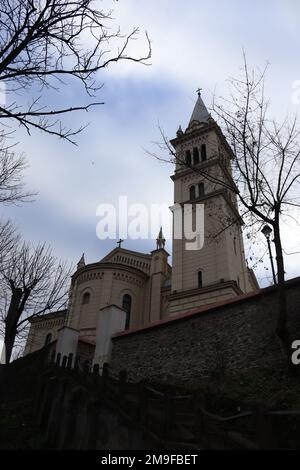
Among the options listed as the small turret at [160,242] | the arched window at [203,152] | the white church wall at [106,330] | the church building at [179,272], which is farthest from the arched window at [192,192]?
the white church wall at [106,330]

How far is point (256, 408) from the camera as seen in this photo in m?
4.68

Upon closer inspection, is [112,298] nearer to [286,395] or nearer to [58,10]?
[286,395]

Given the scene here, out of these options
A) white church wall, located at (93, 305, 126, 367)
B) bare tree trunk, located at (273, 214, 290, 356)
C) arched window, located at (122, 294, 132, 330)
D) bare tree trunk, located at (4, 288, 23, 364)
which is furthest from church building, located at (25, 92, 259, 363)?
bare tree trunk, located at (273, 214, 290, 356)

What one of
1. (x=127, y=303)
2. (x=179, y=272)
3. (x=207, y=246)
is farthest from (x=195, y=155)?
(x=127, y=303)

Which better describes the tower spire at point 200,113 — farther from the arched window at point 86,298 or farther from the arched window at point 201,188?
the arched window at point 86,298

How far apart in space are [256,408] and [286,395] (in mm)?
4541

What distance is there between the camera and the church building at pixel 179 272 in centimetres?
2384

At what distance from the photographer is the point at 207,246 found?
2572 centimetres

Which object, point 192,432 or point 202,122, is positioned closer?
point 192,432

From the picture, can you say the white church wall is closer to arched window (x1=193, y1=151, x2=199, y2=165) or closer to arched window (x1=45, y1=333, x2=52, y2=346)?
arched window (x1=45, y1=333, x2=52, y2=346)

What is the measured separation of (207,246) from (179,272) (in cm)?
264

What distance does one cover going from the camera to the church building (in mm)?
23844

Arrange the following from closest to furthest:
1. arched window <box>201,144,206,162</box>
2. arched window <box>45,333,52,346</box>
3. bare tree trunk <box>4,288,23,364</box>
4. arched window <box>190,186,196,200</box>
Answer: bare tree trunk <box>4,288,23,364</box> → arched window <box>190,186,196,200</box> → arched window <box>201,144,206,162</box> → arched window <box>45,333,52,346</box>
